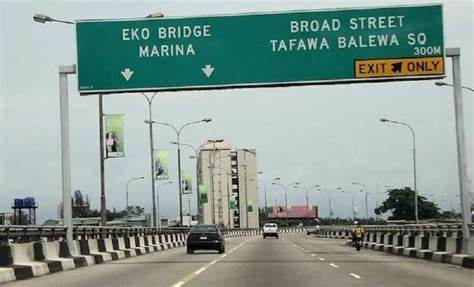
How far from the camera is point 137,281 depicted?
19141mm

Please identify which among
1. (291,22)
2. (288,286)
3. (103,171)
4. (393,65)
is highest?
(291,22)

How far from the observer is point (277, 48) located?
2569 cm

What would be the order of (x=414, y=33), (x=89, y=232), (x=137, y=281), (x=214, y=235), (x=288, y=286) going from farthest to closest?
1. (x=214, y=235)
2. (x=89, y=232)
3. (x=414, y=33)
4. (x=137, y=281)
5. (x=288, y=286)

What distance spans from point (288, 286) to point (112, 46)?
12343mm

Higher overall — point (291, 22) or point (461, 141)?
point (291, 22)

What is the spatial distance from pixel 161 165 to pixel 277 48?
101 ft

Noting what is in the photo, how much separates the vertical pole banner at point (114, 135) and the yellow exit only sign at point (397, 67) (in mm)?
16256

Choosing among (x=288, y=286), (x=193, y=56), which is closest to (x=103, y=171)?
(x=193, y=56)

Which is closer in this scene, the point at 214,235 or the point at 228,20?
the point at 228,20

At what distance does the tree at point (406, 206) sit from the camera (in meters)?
160

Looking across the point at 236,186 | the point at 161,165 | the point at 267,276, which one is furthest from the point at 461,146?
the point at 236,186

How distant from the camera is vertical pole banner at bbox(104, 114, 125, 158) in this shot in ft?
126

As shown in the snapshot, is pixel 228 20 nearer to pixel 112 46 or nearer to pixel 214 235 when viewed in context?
pixel 112 46

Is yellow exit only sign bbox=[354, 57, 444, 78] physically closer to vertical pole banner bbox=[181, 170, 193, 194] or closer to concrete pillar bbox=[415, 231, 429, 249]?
concrete pillar bbox=[415, 231, 429, 249]
